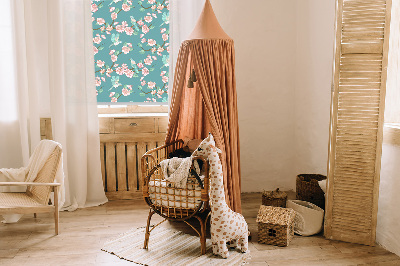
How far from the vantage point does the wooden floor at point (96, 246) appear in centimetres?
257

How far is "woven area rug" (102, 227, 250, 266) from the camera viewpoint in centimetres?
254

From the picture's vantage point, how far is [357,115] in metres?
2.71

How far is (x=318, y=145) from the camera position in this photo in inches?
144

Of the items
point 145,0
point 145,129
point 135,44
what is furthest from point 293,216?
point 145,0

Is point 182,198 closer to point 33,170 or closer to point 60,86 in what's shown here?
point 33,170

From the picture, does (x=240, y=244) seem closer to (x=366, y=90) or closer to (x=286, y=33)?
(x=366, y=90)

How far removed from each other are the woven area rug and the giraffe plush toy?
4.0 inches

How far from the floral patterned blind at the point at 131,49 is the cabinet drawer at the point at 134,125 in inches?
16.5

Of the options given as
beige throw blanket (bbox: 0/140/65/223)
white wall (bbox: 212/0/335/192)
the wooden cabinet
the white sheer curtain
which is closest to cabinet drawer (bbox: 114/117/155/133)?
the wooden cabinet

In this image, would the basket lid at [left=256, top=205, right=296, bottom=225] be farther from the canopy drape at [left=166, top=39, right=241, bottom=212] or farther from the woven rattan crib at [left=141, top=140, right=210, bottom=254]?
the woven rattan crib at [left=141, top=140, right=210, bottom=254]

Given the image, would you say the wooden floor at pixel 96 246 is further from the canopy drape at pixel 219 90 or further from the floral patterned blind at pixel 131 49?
the floral patterned blind at pixel 131 49

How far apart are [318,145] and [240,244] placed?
1475 millimetres

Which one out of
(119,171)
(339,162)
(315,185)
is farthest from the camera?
Result: (119,171)

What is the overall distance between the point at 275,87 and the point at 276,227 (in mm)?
1817
